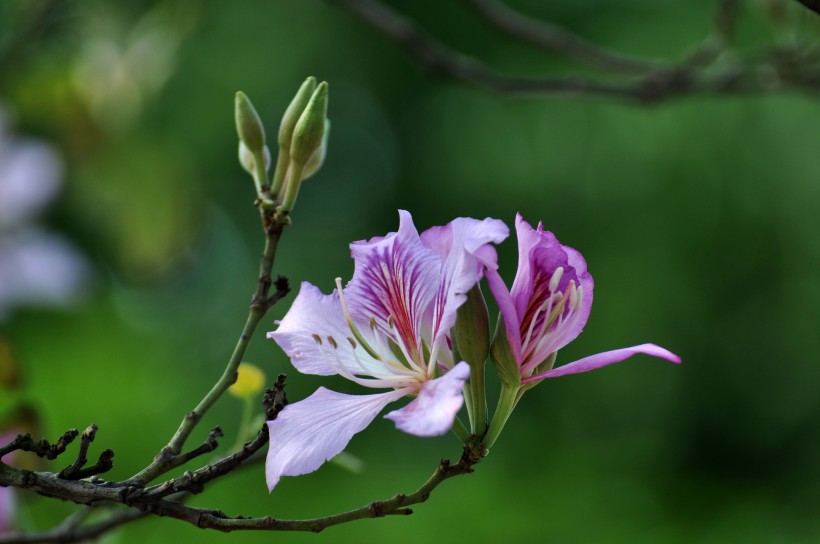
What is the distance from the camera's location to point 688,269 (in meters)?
4.56

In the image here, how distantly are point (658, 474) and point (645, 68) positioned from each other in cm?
261

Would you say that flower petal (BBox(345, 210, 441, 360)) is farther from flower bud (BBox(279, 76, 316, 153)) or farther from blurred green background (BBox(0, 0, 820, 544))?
blurred green background (BBox(0, 0, 820, 544))

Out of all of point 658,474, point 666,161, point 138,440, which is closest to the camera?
point 138,440

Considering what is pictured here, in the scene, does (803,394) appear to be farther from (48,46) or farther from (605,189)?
(48,46)

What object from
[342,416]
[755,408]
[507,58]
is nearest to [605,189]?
[507,58]

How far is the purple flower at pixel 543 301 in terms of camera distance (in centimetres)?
58

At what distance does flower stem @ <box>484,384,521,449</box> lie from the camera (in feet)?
1.89

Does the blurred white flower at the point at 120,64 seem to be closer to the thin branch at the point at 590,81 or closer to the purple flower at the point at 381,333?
the thin branch at the point at 590,81

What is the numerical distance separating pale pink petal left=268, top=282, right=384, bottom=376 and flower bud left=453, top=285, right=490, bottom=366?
0.27 ft

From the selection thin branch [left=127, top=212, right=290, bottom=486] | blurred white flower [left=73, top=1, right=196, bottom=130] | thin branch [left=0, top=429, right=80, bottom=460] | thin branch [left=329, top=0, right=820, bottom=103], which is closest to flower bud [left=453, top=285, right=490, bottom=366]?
thin branch [left=127, top=212, right=290, bottom=486]

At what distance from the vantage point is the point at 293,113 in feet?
2.03

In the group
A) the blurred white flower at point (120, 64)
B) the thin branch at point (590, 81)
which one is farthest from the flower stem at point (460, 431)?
the blurred white flower at point (120, 64)

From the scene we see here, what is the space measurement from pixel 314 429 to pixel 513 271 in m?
4.16

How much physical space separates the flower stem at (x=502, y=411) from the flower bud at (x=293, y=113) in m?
0.22
